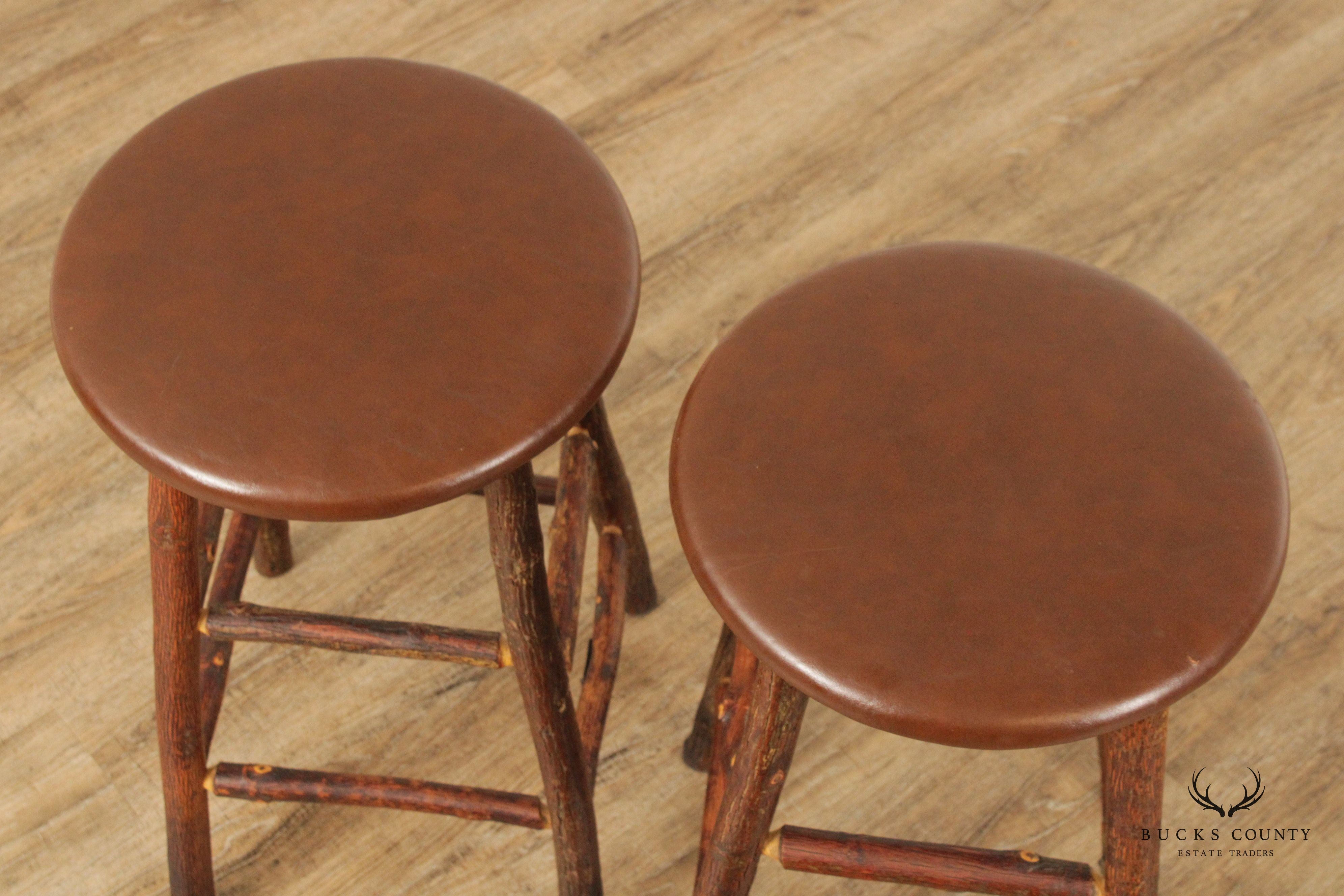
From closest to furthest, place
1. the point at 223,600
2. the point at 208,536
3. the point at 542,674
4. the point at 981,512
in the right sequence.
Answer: the point at 981,512, the point at 542,674, the point at 208,536, the point at 223,600

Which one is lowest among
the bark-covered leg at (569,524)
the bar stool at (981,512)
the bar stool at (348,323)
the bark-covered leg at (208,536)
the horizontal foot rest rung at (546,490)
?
the horizontal foot rest rung at (546,490)

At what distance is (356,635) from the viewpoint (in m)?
1.27

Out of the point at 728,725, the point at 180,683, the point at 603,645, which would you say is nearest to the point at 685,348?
the point at 603,645

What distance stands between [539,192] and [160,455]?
0.35 meters

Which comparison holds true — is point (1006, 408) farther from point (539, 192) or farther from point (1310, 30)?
point (1310, 30)

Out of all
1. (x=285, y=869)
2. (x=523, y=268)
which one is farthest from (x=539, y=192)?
(x=285, y=869)

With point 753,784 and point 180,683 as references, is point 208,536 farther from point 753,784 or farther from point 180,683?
point 753,784

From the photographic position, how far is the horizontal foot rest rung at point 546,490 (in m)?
1.52

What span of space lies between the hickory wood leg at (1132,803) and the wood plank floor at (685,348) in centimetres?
45

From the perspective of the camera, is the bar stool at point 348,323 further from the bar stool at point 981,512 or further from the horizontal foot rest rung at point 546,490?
the horizontal foot rest rung at point 546,490

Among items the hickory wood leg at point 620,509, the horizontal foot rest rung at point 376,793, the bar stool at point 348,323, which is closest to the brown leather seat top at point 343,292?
the bar stool at point 348,323

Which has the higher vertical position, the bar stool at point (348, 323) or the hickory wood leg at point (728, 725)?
the bar stool at point (348, 323)

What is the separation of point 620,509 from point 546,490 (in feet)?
0.33

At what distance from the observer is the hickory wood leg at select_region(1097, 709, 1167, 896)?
1027 millimetres
